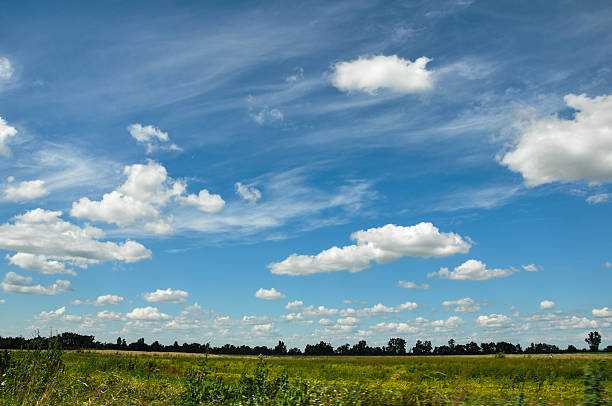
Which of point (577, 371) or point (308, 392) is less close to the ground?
point (308, 392)

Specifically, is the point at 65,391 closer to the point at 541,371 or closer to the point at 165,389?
the point at 165,389

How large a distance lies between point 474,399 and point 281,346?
126419 millimetres

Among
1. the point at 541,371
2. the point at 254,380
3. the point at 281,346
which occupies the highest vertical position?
the point at 254,380

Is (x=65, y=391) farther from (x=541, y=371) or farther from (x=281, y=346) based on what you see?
(x=281, y=346)

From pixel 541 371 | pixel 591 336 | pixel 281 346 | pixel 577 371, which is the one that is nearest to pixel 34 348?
pixel 541 371

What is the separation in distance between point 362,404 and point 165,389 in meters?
9.84

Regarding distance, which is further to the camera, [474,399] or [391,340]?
[391,340]

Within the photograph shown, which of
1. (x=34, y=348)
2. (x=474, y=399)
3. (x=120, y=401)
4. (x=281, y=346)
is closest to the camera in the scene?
(x=474, y=399)

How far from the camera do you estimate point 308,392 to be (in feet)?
30.8

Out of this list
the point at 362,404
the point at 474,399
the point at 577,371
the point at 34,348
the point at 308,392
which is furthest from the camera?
the point at 577,371

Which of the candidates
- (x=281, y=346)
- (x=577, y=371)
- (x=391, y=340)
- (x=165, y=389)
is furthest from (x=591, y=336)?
(x=165, y=389)

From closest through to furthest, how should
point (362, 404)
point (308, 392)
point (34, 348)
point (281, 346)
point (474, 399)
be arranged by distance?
point (474, 399) < point (362, 404) < point (308, 392) < point (34, 348) < point (281, 346)

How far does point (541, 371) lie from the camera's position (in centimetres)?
2644

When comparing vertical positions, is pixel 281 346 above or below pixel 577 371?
below
